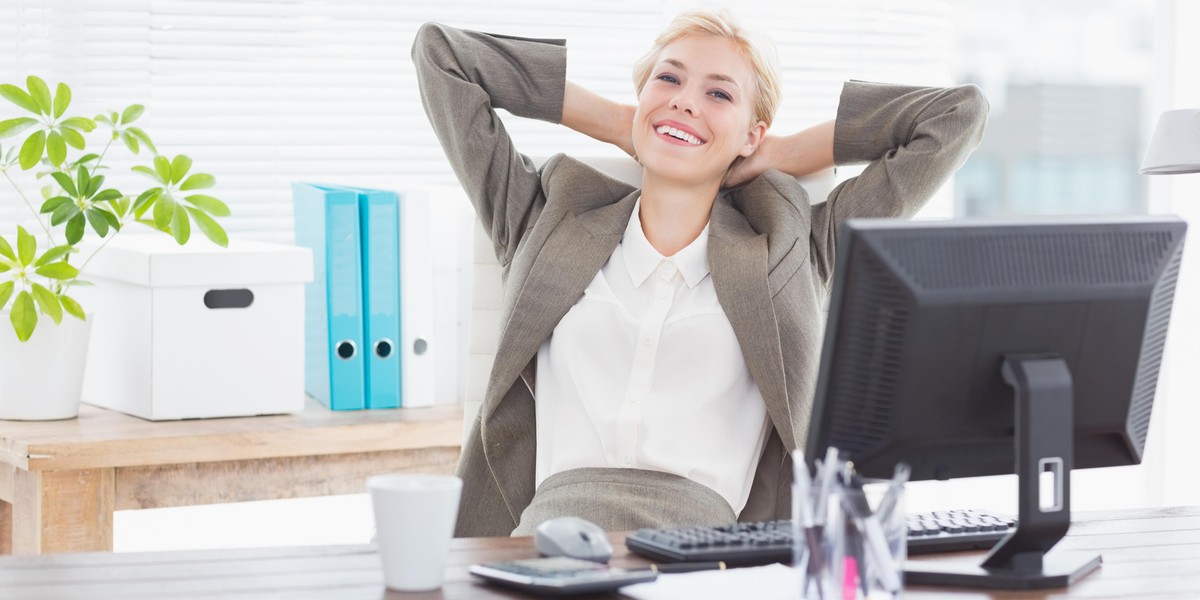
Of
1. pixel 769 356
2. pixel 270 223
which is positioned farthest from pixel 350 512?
pixel 769 356

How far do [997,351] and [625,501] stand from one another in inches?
28.9

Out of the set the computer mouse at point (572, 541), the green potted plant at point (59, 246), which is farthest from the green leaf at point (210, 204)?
the computer mouse at point (572, 541)

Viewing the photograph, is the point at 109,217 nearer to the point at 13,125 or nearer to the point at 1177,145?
the point at 13,125

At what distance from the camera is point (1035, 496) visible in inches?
50.4

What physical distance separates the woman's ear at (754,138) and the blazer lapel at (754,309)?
0.77 ft

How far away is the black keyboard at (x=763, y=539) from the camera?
1320 mm

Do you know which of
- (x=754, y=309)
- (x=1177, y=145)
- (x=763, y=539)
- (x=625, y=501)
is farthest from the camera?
(x=1177, y=145)

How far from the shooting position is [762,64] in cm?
217

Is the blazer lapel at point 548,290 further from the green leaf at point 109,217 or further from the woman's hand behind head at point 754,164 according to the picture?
the green leaf at point 109,217

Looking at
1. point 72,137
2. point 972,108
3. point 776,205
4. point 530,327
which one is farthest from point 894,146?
point 72,137

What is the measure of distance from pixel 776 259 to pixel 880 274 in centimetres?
85

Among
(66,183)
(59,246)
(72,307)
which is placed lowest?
(72,307)

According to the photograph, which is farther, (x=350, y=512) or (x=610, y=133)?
(x=350, y=512)

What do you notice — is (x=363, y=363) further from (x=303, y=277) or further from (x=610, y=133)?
(x=610, y=133)
